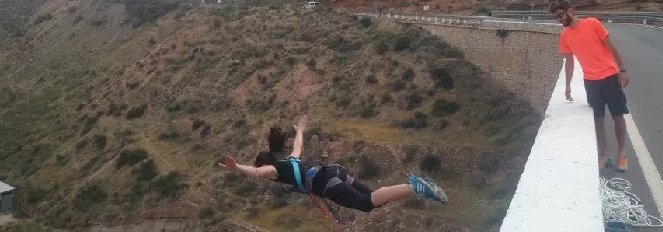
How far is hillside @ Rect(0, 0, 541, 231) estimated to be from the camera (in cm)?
2219

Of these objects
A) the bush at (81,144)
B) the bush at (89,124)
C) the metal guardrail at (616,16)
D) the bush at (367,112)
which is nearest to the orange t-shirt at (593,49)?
the metal guardrail at (616,16)

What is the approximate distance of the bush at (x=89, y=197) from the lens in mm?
26562

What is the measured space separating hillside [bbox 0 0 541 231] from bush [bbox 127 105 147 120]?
58 millimetres

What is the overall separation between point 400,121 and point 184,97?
476 inches

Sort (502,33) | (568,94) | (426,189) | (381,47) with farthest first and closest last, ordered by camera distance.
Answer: (381,47) → (502,33) → (568,94) → (426,189)

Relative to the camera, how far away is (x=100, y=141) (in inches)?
1249

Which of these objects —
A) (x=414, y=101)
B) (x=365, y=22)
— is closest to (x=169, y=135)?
(x=414, y=101)

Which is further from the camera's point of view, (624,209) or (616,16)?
(616,16)

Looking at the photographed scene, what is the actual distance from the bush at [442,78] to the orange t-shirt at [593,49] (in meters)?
21.9

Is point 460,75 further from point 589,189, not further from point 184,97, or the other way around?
point 589,189

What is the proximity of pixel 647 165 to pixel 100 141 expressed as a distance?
2935 cm

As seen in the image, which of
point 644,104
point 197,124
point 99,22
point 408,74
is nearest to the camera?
point 644,104

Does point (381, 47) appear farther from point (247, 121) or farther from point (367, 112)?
point (247, 121)

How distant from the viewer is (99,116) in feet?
114
